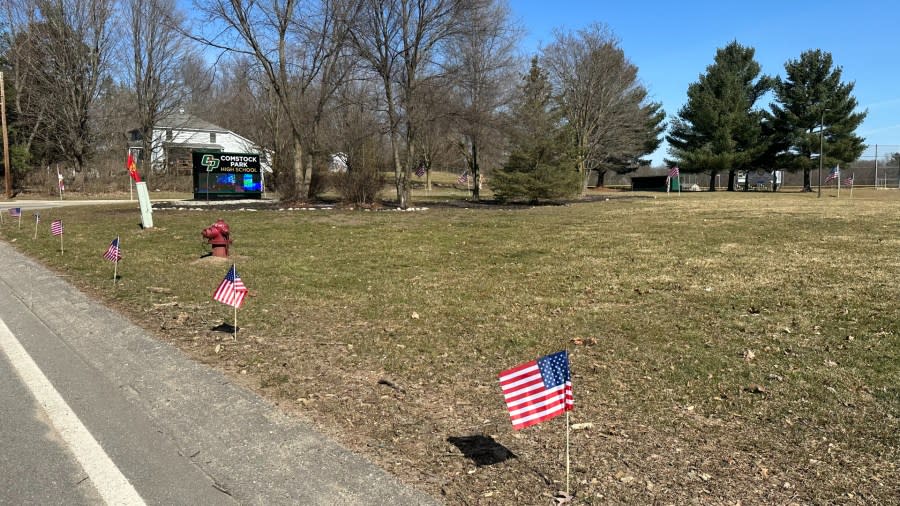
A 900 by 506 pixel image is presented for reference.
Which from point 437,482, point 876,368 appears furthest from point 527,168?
point 437,482

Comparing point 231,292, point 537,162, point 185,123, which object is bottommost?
point 231,292

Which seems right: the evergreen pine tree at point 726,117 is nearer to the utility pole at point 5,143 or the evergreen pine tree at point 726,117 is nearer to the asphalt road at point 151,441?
the utility pole at point 5,143

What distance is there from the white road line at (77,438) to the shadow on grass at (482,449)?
183 cm

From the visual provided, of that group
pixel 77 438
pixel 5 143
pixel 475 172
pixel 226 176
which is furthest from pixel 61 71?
pixel 77 438

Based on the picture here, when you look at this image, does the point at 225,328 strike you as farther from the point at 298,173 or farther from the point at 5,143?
the point at 5,143

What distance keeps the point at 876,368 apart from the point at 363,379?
4.22 metres

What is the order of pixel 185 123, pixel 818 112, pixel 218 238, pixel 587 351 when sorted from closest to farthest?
1. pixel 587 351
2. pixel 218 238
3. pixel 818 112
4. pixel 185 123

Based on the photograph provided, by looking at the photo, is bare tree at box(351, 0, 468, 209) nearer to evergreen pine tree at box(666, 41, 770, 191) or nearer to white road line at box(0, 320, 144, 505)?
white road line at box(0, 320, 144, 505)

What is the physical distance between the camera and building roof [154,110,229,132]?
5166cm

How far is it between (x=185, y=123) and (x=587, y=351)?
60003 mm

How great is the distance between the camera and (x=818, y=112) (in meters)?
51.0

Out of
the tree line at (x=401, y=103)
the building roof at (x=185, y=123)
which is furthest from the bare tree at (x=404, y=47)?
the building roof at (x=185, y=123)

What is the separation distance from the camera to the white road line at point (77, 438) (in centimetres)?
322

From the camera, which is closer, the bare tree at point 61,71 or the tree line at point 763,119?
the bare tree at point 61,71
